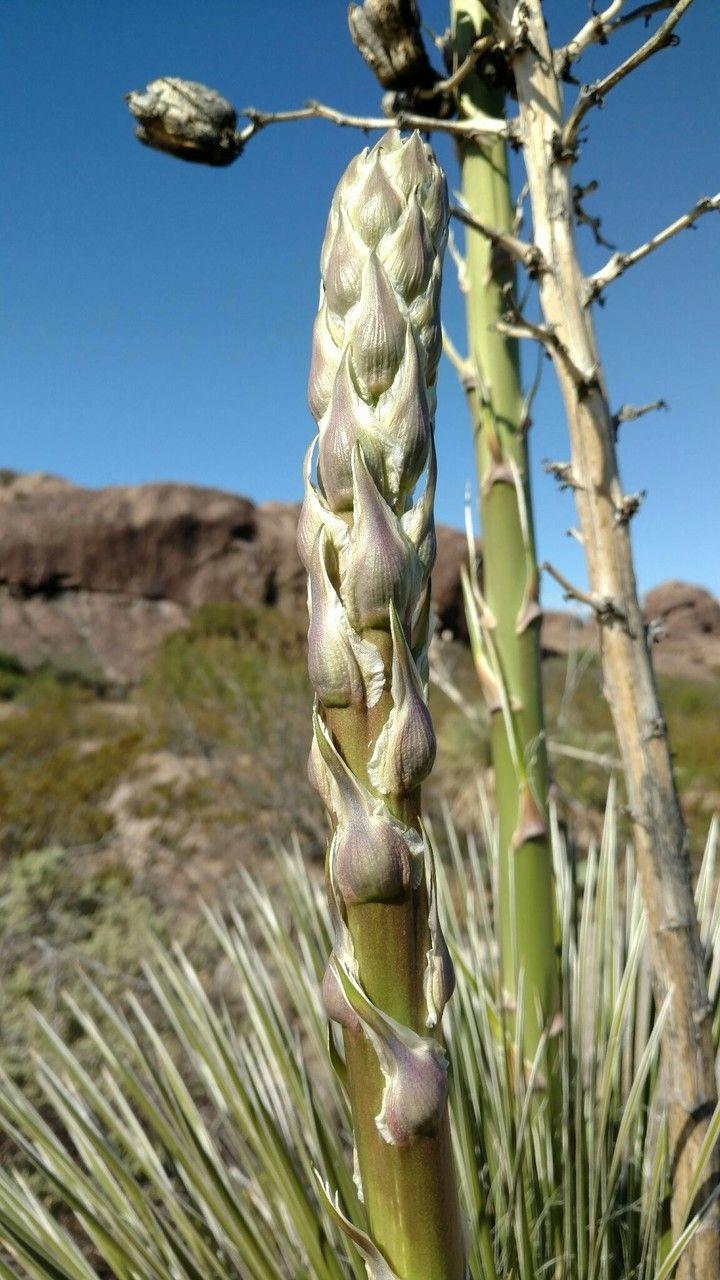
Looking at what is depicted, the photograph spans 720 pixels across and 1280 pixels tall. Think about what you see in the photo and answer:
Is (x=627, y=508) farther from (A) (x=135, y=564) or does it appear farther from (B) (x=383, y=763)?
(A) (x=135, y=564)

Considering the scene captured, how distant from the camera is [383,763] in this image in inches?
18.9

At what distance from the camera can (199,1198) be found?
88cm

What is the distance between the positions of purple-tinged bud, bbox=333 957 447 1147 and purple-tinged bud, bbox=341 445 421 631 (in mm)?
233

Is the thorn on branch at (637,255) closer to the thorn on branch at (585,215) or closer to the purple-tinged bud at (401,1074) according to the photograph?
the thorn on branch at (585,215)

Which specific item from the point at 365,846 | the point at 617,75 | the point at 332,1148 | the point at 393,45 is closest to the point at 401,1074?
the point at 365,846

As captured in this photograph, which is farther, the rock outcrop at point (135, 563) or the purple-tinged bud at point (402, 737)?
the rock outcrop at point (135, 563)

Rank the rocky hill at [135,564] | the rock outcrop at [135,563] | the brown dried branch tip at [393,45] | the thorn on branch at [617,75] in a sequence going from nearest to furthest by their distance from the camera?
the thorn on branch at [617,75] < the brown dried branch tip at [393,45] < the rocky hill at [135,564] < the rock outcrop at [135,563]

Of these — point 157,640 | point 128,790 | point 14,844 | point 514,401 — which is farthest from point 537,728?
point 157,640

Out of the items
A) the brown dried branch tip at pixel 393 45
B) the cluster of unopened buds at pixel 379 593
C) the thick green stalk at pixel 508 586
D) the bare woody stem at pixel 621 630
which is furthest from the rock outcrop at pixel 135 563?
the cluster of unopened buds at pixel 379 593

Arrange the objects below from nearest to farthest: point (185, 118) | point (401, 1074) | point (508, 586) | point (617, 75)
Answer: point (401, 1074) < point (617, 75) < point (185, 118) < point (508, 586)

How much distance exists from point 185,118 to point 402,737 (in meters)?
0.98

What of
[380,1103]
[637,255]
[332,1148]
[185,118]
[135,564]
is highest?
[135,564]

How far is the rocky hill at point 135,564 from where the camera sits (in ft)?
47.2

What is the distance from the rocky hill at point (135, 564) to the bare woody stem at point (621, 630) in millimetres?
13030
